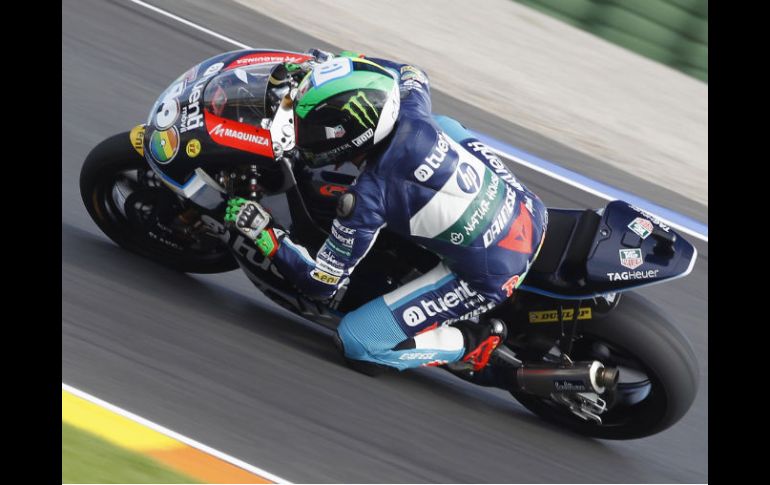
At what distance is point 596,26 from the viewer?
10.6m

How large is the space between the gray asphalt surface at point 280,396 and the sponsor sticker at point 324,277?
0.61 metres

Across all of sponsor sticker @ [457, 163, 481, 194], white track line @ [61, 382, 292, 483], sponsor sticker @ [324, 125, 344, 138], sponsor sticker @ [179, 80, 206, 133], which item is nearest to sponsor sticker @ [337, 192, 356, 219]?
sponsor sticker @ [324, 125, 344, 138]

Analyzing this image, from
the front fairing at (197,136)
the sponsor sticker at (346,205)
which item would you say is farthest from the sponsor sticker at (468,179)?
the front fairing at (197,136)

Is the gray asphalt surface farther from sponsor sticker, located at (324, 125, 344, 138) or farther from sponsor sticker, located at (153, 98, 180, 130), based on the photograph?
sponsor sticker, located at (324, 125, 344, 138)

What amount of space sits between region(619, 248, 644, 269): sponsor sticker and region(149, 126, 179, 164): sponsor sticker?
2.22 m

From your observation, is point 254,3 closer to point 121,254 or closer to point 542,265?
point 121,254

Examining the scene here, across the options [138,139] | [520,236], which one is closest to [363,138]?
[520,236]

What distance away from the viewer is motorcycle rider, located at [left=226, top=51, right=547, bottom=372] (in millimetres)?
4727

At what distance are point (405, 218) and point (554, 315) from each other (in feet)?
3.24

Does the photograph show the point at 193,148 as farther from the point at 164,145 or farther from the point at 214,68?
the point at 214,68

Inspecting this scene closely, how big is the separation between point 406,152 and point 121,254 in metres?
1.89

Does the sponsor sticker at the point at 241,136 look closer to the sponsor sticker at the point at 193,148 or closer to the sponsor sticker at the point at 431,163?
the sponsor sticker at the point at 193,148

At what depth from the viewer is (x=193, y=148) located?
4.96 m

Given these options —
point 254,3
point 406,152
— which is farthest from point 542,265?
point 254,3
